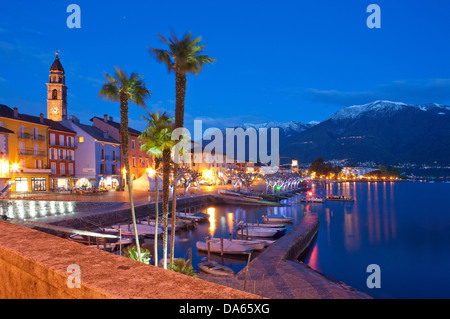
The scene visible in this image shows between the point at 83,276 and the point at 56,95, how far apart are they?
8571cm

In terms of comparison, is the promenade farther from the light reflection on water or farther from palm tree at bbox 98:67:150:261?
palm tree at bbox 98:67:150:261

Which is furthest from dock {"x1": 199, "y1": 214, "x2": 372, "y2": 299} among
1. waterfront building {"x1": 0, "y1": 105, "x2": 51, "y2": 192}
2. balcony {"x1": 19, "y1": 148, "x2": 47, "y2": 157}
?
balcony {"x1": 19, "y1": 148, "x2": 47, "y2": 157}

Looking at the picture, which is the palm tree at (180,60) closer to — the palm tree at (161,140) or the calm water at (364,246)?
the palm tree at (161,140)

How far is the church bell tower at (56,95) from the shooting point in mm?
77875

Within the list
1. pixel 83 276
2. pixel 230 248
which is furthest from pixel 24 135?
pixel 83 276

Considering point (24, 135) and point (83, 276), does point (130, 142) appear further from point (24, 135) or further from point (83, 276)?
point (83, 276)

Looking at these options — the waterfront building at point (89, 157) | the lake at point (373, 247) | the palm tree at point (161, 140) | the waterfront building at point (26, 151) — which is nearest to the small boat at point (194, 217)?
the lake at point (373, 247)

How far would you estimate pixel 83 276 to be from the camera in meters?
3.18

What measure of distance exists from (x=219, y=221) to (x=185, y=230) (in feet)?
31.4

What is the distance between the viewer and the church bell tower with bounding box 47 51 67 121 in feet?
255

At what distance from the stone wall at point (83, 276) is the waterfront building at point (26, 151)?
4790 cm
